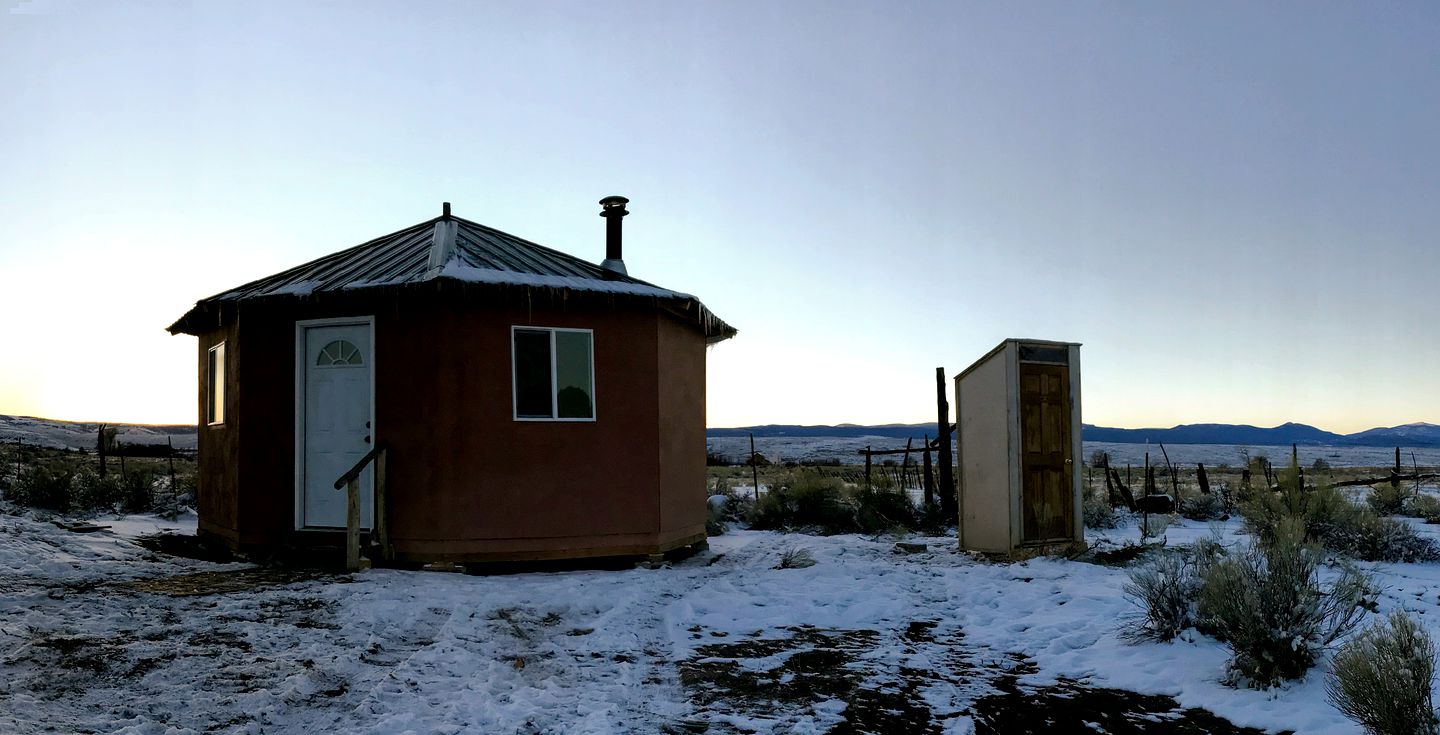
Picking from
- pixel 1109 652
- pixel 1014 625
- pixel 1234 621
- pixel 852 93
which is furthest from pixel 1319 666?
pixel 852 93

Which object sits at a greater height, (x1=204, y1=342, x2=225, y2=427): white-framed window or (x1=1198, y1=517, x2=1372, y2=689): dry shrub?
(x1=204, y1=342, x2=225, y2=427): white-framed window

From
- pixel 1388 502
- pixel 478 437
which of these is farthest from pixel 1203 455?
pixel 478 437

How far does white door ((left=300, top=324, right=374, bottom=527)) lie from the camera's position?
28.8 feet

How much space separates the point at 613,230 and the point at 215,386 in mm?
5018

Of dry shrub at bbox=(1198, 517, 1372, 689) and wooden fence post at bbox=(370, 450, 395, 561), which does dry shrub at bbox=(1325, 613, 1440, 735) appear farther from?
wooden fence post at bbox=(370, 450, 395, 561)

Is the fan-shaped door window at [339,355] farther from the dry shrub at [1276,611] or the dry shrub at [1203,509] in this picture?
the dry shrub at [1203,509]

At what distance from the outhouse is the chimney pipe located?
4.50m

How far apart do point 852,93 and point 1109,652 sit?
881 centimetres

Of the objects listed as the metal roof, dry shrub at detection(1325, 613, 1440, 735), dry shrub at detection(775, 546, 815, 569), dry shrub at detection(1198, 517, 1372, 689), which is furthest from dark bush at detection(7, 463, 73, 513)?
dry shrub at detection(1325, 613, 1440, 735)

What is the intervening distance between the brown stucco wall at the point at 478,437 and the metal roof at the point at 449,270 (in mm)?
253

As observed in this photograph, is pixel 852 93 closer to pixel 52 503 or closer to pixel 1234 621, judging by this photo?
pixel 1234 621

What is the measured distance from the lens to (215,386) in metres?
10.2

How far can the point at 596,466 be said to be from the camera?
894cm

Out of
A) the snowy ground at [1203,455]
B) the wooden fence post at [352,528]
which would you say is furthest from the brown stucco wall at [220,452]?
the snowy ground at [1203,455]
